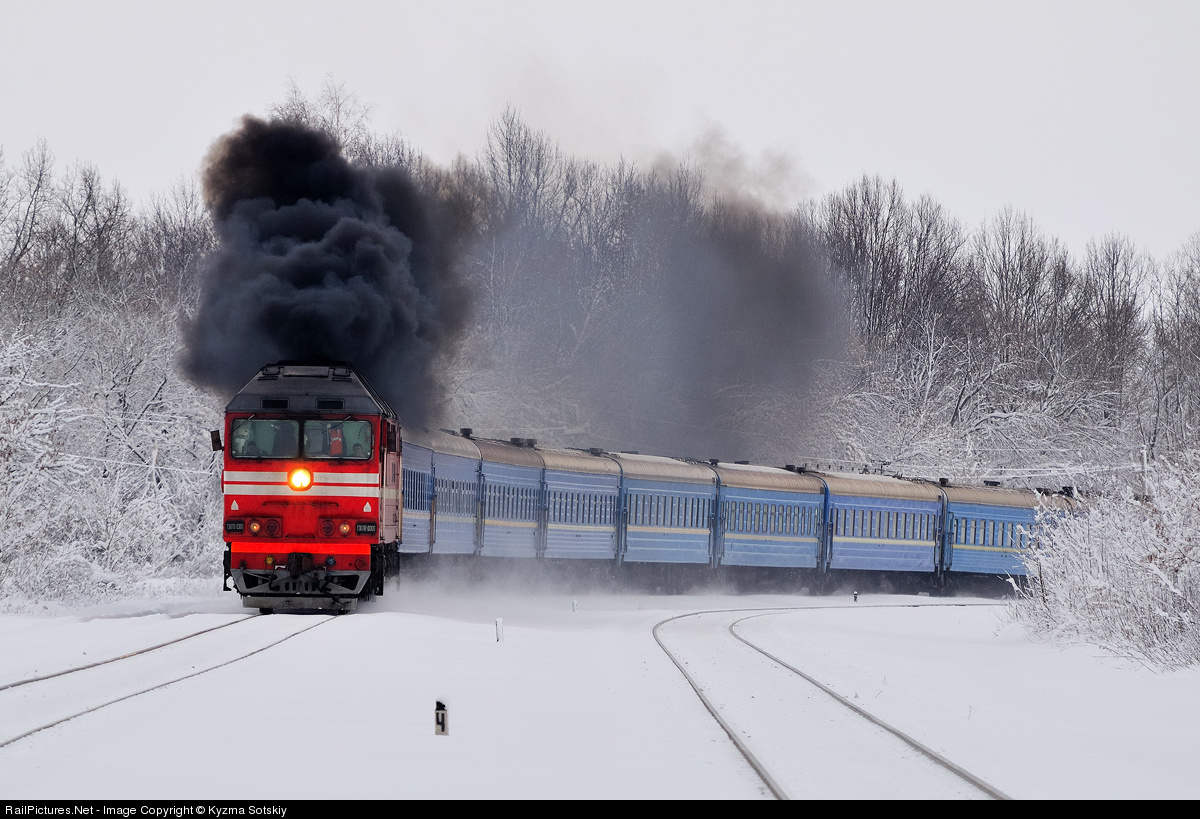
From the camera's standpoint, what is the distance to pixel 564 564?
3234 cm

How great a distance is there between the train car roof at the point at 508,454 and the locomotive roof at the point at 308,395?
779 centimetres

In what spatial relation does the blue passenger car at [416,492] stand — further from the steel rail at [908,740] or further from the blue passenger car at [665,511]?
the blue passenger car at [665,511]

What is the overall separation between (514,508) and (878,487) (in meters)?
13.4

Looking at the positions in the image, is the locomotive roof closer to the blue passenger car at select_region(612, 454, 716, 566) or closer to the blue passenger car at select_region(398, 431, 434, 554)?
the blue passenger car at select_region(398, 431, 434, 554)

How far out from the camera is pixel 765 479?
1438 inches

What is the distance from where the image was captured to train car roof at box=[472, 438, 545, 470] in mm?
28547

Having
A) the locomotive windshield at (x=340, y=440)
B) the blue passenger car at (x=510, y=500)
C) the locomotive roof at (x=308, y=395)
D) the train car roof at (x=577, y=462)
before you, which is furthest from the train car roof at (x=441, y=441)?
the train car roof at (x=577, y=462)

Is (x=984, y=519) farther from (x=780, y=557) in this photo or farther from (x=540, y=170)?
(x=540, y=170)

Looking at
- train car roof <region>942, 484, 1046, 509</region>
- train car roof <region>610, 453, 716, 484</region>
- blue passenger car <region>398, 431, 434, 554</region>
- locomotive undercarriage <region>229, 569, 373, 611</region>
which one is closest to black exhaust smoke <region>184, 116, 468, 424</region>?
blue passenger car <region>398, 431, 434, 554</region>

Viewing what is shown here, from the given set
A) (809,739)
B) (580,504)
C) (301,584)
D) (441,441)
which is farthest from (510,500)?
(809,739)

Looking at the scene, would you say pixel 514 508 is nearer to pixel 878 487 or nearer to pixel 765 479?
pixel 765 479

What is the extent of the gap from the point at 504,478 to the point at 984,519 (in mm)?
18030

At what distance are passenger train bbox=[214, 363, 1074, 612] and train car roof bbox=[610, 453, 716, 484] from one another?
51 millimetres
